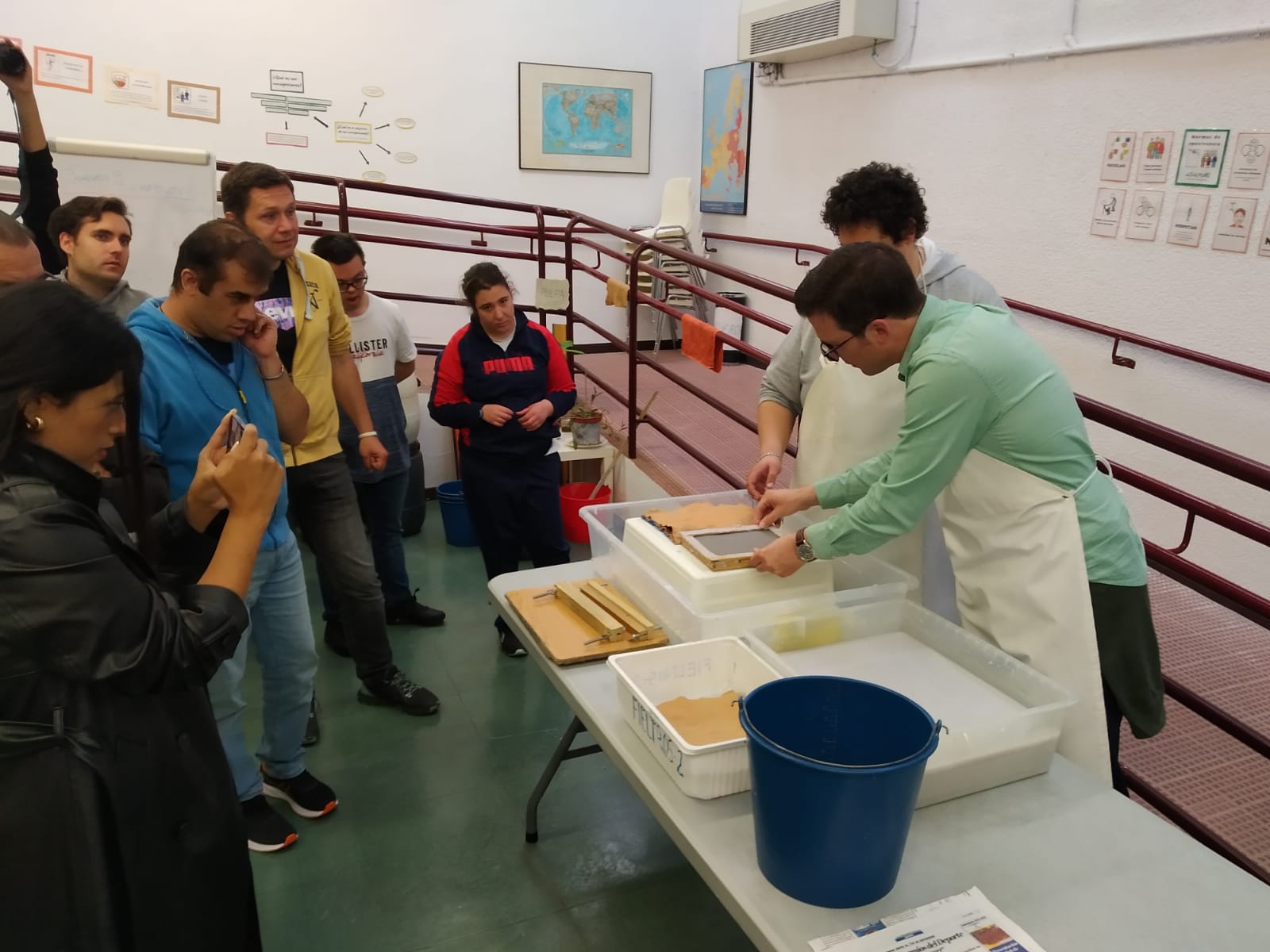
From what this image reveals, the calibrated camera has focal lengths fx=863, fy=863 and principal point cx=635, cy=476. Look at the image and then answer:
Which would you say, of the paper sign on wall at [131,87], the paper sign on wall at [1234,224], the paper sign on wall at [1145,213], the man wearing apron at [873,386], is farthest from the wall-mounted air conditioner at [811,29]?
the paper sign on wall at [131,87]

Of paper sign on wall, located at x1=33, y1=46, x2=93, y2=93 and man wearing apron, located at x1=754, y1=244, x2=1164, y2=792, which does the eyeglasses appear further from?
paper sign on wall, located at x1=33, y1=46, x2=93, y2=93

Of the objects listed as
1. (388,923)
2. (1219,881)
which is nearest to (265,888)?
(388,923)

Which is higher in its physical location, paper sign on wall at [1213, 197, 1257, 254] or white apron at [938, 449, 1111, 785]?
paper sign on wall at [1213, 197, 1257, 254]

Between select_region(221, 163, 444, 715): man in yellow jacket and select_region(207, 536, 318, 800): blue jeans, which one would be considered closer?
select_region(207, 536, 318, 800): blue jeans

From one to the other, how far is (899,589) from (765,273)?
4.63 m

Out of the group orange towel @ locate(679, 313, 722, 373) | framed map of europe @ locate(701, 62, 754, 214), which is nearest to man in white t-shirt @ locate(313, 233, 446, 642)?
orange towel @ locate(679, 313, 722, 373)

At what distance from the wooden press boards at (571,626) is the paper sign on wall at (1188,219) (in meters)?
2.84

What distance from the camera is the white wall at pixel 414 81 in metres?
4.86

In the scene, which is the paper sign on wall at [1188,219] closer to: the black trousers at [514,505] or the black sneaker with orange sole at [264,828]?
the black trousers at [514,505]

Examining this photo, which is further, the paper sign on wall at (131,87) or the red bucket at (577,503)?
the paper sign on wall at (131,87)

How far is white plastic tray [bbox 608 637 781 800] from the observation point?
3.71ft

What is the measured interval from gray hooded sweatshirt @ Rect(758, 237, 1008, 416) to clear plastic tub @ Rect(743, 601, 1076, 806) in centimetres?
61

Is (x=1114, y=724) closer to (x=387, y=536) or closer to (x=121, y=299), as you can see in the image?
(x=387, y=536)

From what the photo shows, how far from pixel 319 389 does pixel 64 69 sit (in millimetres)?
3956
